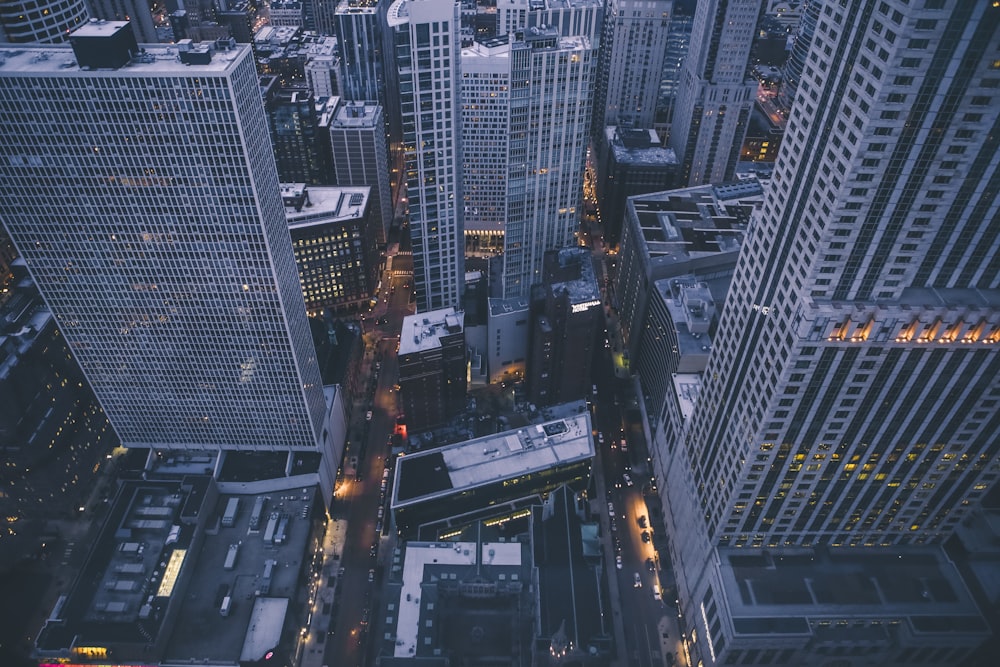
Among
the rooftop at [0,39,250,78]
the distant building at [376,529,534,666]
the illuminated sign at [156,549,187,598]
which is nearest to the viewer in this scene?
the rooftop at [0,39,250,78]

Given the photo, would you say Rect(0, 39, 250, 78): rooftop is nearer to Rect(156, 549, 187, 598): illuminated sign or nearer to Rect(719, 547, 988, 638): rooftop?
Rect(156, 549, 187, 598): illuminated sign

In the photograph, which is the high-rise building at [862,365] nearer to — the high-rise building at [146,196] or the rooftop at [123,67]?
the high-rise building at [146,196]

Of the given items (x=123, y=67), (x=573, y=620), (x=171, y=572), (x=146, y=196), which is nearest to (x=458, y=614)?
(x=573, y=620)

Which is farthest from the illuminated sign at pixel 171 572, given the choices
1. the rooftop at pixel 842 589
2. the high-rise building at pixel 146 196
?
the rooftop at pixel 842 589

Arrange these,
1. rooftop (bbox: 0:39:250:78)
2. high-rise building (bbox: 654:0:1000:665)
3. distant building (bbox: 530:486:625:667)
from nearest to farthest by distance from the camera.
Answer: high-rise building (bbox: 654:0:1000:665) → rooftop (bbox: 0:39:250:78) → distant building (bbox: 530:486:625:667)

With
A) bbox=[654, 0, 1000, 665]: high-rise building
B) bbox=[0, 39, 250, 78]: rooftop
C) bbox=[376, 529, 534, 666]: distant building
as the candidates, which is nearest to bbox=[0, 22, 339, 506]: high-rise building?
bbox=[0, 39, 250, 78]: rooftop

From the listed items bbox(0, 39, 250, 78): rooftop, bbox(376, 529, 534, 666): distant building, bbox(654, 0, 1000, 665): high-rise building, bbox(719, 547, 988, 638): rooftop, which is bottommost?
bbox(376, 529, 534, 666): distant building
